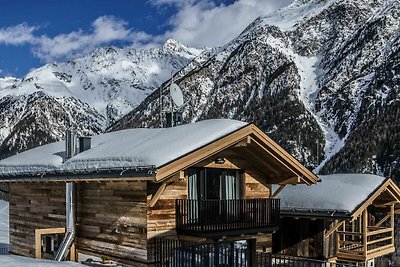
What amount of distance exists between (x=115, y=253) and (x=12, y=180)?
5.16 metres

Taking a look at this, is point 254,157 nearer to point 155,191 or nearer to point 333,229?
point 155,191

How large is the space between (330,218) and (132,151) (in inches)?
377

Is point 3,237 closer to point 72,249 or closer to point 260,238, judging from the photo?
point 72,249

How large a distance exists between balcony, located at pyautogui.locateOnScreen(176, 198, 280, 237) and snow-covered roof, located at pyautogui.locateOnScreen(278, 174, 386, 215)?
14.1ft

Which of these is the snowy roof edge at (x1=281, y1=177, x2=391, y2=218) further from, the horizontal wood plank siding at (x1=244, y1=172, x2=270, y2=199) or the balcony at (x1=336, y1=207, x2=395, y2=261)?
the horizontal wood plank siding at (x1=244, y1=172, x2=270, y2=199)

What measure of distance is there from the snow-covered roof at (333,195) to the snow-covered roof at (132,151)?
7.08 meters

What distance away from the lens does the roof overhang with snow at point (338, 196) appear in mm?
20062

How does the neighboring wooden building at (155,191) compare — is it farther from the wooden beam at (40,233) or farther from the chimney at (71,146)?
the chimney at (71,146)

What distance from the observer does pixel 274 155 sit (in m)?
16.4

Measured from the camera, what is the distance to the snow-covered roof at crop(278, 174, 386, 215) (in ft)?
66.4

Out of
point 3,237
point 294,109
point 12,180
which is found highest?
point 294,109

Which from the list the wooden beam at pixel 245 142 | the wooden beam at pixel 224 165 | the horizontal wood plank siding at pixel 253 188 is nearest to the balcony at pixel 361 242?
the horizontal wood plank siding at pixel 253 188

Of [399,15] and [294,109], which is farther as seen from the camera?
[399,15]

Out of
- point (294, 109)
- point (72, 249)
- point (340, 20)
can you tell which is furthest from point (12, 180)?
point (340, 20)
